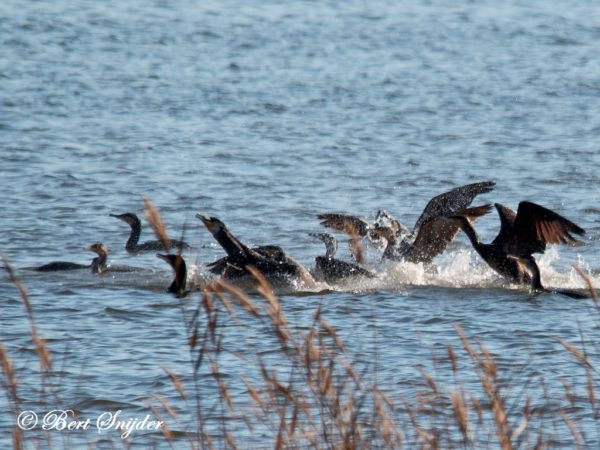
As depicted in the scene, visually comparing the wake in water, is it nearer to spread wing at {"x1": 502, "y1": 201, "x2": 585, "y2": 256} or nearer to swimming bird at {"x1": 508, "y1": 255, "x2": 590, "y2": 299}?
swimming bird at {"x1": 508, "y1": 255, "x2": 590, "y2": 299}

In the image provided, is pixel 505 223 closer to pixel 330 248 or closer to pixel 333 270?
pixel 330 248

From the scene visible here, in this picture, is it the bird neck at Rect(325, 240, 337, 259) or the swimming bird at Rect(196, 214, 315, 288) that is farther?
the bird neck at Rect(325, 240, 337, 259)

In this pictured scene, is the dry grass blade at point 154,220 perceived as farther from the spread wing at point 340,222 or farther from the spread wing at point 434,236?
the spread wing at point 340,222

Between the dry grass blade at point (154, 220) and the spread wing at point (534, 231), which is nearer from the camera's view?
the dry grass blade at point (154, 220)

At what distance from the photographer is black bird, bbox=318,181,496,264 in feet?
35.1

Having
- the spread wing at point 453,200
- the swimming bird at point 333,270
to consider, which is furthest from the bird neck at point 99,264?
the spread wing at point 453,200

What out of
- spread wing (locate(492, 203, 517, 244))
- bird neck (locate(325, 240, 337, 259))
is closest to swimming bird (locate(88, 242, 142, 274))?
bird neck (locate(325, 240, 337, 259))

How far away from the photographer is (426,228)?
10711mm

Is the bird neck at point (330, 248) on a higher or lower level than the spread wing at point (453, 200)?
lower

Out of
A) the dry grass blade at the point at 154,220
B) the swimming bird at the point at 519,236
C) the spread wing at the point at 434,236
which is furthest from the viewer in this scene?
the spread wing at the point at 434,236

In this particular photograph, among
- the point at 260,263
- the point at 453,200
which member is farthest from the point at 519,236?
the point at 260,263

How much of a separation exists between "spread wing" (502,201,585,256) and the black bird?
1.43 ft

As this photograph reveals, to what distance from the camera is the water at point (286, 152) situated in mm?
8141

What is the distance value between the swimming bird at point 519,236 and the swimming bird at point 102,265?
8.25 feet
